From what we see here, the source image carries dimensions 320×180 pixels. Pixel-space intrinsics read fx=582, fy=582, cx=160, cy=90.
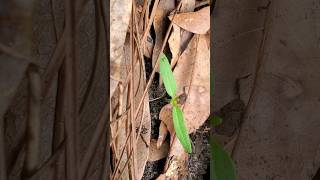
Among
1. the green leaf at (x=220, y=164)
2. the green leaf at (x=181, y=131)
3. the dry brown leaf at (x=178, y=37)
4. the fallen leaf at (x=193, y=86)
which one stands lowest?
the green leaf at (x=220, y=164)

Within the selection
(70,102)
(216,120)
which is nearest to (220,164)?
(216,120)

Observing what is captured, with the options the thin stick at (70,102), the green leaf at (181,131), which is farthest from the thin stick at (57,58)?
the green leaf at (181,131)

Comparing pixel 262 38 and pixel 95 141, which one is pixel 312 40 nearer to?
pixel 262 38

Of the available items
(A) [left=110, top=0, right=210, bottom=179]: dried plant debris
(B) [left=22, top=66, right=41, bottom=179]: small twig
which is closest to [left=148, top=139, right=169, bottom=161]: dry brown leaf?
(A) [left=110, top=0, right=210, bottom=179]: dried plant debris

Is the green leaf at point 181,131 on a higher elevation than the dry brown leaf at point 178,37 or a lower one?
lower

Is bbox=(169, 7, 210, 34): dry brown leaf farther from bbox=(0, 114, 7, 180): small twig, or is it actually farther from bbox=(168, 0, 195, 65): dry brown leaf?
bbox=(0, 114, 7, 180): small twig

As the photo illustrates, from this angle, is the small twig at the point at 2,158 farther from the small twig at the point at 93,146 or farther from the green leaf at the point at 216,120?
the green leaf at the point at 216,120

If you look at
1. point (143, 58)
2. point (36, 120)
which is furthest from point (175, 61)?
point (36, 120)
